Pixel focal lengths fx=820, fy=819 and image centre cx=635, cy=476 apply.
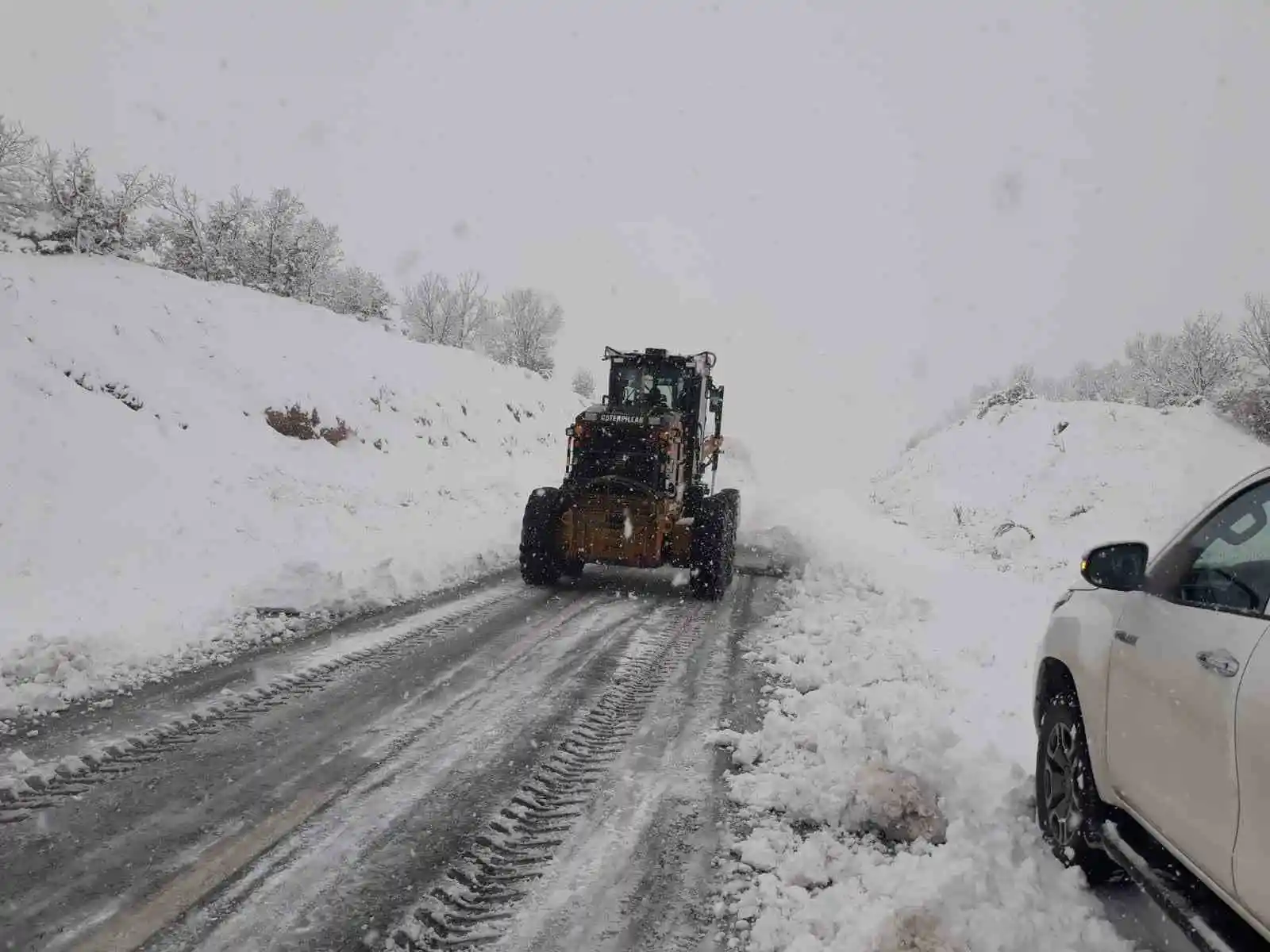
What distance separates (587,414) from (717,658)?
4.70 metres

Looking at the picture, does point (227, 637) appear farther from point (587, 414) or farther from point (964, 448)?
point (964, 448)

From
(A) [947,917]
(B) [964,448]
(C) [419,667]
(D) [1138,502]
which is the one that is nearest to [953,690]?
(A) [947,917]

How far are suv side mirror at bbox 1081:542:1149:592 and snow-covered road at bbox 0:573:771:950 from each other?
2.02 m

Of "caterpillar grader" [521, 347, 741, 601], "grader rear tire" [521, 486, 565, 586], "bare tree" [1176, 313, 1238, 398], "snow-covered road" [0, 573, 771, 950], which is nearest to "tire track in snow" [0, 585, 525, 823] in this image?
"snow-covered road" [0, 573, 771, 950]

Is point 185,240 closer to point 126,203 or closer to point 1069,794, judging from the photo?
point 126,203

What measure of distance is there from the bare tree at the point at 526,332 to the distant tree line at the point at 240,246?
6 cm

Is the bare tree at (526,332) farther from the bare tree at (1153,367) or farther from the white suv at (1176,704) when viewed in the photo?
the white suv at (1176,704)

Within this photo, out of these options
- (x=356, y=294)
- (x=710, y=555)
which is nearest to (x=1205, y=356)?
(x=710, y=555)

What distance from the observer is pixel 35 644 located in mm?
5859

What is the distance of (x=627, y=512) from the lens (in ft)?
33.9

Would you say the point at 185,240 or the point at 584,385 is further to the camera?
the point at 584,385

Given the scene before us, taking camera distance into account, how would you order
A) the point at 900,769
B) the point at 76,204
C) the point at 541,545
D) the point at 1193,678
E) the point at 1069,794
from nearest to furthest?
1. the point at 1193,678
2. the point at 1069,794
3. the point at 900,769
4. the point at 541,545
5. the point at 76,204

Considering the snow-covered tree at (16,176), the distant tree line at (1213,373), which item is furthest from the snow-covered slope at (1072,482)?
the snow-covered tree at (16,176)

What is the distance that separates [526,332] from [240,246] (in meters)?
19.0
